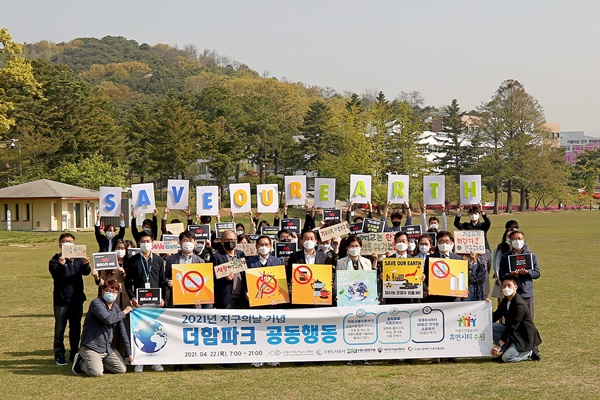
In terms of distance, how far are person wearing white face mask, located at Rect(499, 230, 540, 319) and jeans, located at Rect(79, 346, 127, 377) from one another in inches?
228

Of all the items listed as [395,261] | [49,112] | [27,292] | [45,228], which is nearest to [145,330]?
[395,261]

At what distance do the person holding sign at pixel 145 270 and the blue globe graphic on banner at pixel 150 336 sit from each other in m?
0.65

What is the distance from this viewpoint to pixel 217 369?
457 inches

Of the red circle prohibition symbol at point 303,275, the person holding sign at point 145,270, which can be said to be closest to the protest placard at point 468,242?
the red circle prohibition symbol at point 303,275

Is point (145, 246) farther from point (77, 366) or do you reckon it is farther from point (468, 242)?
point (468, 242)

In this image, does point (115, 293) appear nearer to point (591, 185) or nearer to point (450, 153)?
point (450, 153)

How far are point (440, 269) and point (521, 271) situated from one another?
3.83 feet

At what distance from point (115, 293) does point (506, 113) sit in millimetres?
93326

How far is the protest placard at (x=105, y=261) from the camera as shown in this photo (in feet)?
38.3

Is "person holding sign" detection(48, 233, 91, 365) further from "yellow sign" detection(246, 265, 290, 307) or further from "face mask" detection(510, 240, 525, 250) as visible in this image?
"face mask" detection(510, 240, 525, 250)

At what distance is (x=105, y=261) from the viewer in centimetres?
1173

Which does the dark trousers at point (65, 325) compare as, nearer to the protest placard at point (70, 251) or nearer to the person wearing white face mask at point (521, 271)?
the protest placard at point (70, 251)

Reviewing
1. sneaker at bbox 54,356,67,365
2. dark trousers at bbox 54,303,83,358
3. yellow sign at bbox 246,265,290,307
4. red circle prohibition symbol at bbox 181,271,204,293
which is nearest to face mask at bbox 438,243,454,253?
yellow sign at bbox 246,265,290,307

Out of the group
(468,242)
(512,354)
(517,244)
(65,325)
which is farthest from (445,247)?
(65,325)
